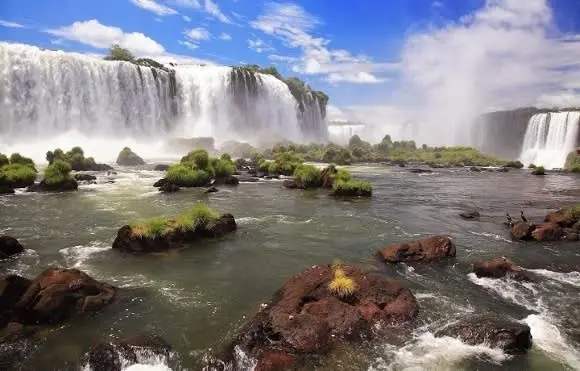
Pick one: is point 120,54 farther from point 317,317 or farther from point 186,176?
point 317,317

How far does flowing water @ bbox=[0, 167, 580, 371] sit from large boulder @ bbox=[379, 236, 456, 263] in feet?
1.26

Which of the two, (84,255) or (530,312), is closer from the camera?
(530,312)

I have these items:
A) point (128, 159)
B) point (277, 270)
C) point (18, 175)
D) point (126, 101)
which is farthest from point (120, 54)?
point (277, 270)

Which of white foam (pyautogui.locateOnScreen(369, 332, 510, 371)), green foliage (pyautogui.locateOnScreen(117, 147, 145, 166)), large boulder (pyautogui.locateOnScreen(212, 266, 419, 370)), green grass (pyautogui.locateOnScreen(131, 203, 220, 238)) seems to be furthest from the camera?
green foliage (pyautogui.locateOnScreen(117, 147, 145, 166))

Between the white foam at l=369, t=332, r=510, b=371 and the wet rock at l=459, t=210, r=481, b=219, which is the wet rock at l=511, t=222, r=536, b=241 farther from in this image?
the white foam at l=369, t=332, r=510, b=371

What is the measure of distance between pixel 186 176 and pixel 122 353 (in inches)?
994

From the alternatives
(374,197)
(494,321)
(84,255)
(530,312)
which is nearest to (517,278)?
(530,312)

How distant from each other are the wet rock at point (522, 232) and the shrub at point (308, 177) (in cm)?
1712

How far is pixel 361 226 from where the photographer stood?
20.0 metres

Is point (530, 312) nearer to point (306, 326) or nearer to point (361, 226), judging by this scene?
point (306, 326)

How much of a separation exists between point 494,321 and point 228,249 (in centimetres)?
929

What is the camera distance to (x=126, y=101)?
68.8m

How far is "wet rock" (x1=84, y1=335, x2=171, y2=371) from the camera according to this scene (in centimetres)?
786

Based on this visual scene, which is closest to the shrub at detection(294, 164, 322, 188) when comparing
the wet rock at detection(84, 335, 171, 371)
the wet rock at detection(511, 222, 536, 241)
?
the wet rock at detection(511, 222, 536, 241)
